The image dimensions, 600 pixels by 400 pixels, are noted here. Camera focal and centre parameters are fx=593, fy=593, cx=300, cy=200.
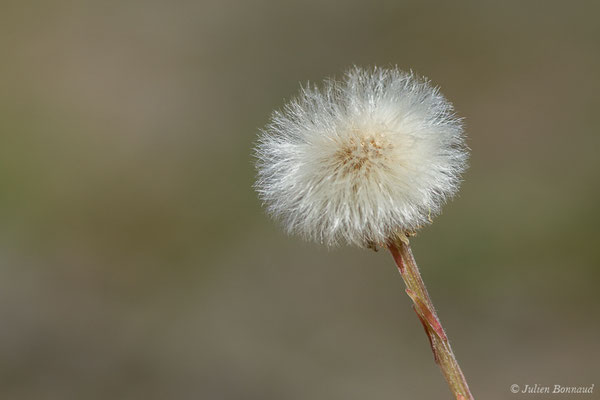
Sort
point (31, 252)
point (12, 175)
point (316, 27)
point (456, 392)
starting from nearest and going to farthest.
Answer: point (456, 392), point (31, 252), point (12, 175), point (316, 27)

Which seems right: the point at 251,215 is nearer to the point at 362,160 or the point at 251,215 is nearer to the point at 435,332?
the point at 362,160

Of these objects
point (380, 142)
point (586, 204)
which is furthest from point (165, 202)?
point (380, 142)

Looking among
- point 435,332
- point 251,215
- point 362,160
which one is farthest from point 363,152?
point 251,215

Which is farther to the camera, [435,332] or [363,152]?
[363,152]

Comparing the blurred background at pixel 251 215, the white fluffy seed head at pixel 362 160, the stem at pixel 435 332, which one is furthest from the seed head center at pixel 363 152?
the blurred background at pixel 251 215

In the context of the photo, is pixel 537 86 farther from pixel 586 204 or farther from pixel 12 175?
pixel 12 175
